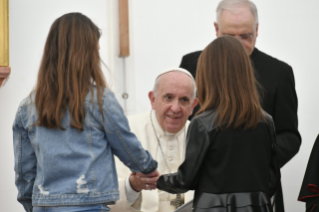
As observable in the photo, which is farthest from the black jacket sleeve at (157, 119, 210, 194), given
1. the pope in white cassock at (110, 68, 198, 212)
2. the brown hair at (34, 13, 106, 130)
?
the pope in white cassock at (110, 68, 198, 212)

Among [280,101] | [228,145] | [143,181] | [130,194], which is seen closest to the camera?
[228,145]

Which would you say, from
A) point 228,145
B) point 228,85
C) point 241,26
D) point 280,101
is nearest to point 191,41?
point 241,26

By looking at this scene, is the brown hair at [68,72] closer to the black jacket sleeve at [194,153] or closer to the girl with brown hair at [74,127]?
the girl with brown hair at [74,127]

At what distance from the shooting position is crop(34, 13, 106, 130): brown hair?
267 cm

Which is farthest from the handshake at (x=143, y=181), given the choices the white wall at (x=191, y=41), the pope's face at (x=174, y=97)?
the white wall at (x=191, y=41)

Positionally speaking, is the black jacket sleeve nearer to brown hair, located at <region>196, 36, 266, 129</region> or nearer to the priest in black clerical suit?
brown hair, located at <region>196, 36, 266, 129</region>

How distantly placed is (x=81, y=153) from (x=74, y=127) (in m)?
0.13

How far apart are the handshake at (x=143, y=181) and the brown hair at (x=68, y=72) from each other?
70 cm

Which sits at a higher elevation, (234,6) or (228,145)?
(234,6)

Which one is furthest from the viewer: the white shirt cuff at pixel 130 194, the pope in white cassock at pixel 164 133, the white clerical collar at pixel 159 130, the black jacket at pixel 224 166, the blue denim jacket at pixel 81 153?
the white clerical collar at pixel 159 130

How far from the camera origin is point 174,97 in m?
3.89

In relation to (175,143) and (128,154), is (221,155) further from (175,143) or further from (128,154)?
(175,143)

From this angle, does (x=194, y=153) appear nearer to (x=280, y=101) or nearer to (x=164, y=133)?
(x=280, y=101)

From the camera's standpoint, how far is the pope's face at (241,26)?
12.8ft
